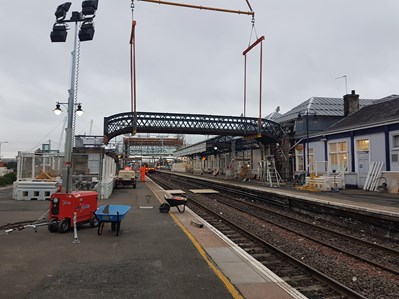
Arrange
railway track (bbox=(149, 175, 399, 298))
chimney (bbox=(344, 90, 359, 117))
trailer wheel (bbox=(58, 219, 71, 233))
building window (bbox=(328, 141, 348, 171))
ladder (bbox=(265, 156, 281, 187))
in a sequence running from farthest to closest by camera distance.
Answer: chimney (bbox=(344, 90, 359, 117))
ladder (bbox=(265, 156, 281, 187))
building window (bbox=(328, 141, 348, 171))
trailer wheel (bbox=(58, 219, 71, 233))
railway track (bbox=(149, 175, 399, 298))

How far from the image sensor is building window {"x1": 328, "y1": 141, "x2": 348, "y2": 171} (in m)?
26.6

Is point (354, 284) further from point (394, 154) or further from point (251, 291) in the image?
point (394, 154)

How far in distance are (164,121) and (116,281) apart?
3369 cm

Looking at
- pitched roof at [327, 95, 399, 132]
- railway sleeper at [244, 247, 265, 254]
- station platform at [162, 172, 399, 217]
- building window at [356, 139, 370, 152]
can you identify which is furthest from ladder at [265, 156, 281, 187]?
Result: railway sleeper at [244, 247, 265, 254]

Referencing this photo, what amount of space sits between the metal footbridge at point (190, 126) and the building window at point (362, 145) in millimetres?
11442

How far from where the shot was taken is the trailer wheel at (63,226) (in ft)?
30.7

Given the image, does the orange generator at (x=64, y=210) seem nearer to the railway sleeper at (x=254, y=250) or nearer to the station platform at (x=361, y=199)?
the railway sleeper at (x=254, y=250)

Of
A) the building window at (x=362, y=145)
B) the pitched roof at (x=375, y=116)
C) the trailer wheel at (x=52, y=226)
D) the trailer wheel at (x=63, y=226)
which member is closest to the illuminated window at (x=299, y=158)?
the pitched roof at (x=375, y=116)

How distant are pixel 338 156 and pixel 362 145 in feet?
9.23

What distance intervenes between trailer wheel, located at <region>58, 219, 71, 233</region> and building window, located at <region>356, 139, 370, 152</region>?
21.7m

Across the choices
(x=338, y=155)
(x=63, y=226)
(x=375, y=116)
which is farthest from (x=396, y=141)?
(x=63, y=226)

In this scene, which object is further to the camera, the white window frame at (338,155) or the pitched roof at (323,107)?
the pitched roof at (323,107)

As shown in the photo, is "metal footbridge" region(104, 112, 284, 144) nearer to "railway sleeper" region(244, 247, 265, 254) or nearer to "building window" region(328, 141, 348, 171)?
"building window" region(328, 141, 348, 171)

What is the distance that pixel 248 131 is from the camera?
3891 cm
